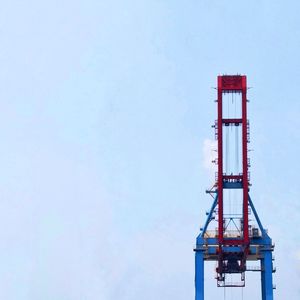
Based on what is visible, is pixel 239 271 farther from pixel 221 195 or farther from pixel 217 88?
pixel 217 88

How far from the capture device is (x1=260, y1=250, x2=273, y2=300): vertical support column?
71062 mm

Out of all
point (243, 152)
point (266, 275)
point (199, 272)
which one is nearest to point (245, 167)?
point (243, 152)

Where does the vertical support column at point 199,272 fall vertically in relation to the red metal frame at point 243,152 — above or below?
below

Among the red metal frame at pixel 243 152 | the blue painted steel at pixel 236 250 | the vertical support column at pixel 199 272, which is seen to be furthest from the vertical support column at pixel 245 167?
the vertical support column at pixel 199 272

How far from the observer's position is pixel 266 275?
72.1m

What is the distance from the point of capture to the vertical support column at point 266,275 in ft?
233

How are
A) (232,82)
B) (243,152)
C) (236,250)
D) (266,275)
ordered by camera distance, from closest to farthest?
(243,152), (232,82), (236,250), (266,275)

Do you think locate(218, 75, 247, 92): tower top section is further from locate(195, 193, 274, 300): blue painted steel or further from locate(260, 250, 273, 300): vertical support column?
locate(260, 250, 273, 300): vertical support column

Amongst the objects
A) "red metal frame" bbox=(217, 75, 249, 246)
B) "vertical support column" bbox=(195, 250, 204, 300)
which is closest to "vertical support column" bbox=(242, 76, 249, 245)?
"red metal frame" bbox=(217, 75, 249, 246)

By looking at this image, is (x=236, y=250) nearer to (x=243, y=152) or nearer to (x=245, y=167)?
(x=245, y=167)

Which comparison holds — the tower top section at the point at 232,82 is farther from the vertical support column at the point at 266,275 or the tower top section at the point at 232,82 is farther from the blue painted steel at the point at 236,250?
the vertical support column at the point at 266,275

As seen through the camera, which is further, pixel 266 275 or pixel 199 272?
pixel 199 272

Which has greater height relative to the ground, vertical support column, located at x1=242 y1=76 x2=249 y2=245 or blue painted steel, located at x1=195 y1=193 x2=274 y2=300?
vertical support column, located at x1=242 y1=76 x2=249 y2=245

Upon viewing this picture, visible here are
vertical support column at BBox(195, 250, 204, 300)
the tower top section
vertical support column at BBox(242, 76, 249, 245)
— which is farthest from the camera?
vertical support column at BBox(195, 250, 204, 300)
